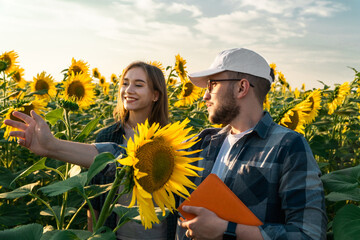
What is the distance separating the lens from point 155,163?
1.12 m

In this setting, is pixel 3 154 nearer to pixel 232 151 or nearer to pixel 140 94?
pixel 140 94

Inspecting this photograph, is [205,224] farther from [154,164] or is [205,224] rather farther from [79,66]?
[79,66]

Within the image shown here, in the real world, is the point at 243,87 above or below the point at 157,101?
above

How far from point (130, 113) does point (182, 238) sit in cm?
117

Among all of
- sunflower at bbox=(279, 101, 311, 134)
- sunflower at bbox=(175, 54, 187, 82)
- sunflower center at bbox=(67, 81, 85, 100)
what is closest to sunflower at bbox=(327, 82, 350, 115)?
sunflower at bbox=(279, 101, 311, 134)

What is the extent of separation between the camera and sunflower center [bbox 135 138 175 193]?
1.09 meters

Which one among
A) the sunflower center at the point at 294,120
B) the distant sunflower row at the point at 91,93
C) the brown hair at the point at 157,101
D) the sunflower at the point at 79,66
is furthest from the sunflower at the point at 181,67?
the sunflower center at the point at 294,120

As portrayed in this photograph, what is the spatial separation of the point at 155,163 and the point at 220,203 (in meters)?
0.40

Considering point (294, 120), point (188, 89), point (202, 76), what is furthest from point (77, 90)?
point (294, 120)

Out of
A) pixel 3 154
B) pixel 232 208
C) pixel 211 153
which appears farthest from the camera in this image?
pixel 3 154

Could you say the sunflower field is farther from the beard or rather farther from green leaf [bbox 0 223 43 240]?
the beard

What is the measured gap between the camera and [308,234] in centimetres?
139

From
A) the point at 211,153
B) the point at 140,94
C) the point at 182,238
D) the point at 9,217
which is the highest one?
the point at 140,94

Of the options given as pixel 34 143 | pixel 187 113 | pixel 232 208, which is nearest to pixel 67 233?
pixel 34 143
